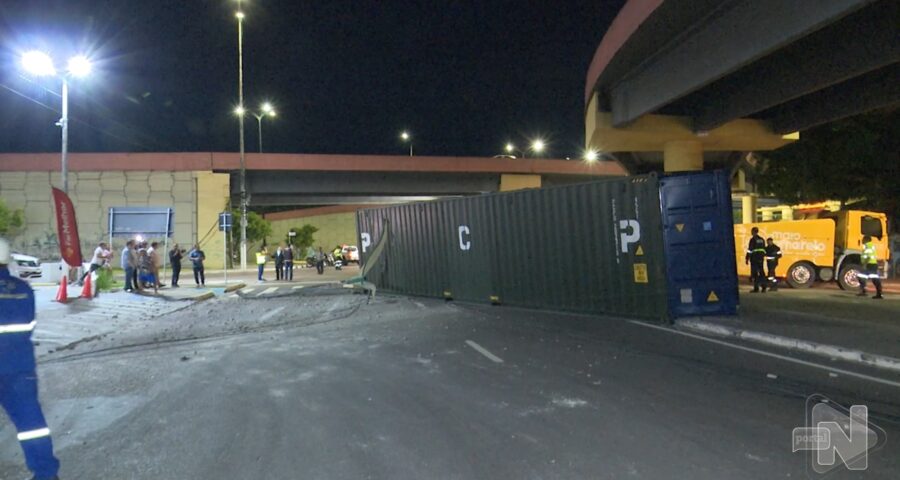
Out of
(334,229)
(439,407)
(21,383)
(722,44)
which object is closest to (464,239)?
(722,44)

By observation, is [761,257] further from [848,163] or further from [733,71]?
[848,163]

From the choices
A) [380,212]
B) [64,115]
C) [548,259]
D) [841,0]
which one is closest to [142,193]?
[64,115]

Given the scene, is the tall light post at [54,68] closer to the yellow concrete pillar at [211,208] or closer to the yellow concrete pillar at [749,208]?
the yellow concrete pillar at [211,208]

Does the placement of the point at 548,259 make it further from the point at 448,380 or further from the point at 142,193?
the point at 142,193

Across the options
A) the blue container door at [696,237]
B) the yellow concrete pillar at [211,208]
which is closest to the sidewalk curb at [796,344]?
the blue container door at [696,237]

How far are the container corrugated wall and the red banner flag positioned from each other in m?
8.44

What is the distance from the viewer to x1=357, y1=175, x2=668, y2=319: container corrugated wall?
1159 cm

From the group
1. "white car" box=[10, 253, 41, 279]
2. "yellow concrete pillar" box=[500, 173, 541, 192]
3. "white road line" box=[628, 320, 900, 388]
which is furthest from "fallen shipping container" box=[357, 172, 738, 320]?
"yellow concrete pillar" box=[500, 173, 541, 192]

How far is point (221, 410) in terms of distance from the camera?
20.2ft

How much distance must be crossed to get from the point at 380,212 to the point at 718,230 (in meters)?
10.1

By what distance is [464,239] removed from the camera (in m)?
15.5

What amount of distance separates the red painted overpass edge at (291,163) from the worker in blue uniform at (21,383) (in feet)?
113

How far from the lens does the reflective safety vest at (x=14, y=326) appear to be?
4.06 metres

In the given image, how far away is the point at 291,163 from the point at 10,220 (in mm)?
15009
